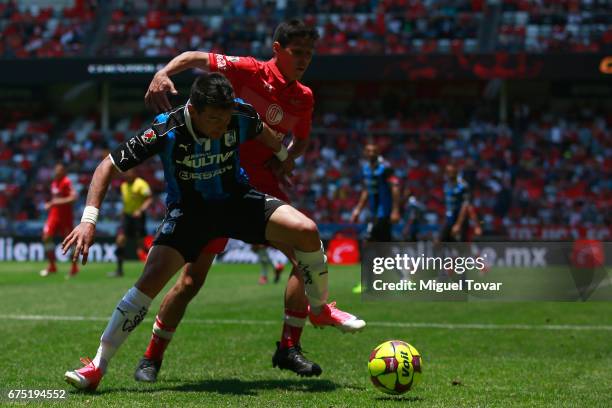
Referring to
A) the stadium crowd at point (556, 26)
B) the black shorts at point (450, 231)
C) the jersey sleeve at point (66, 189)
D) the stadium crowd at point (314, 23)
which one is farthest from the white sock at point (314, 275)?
the stadium crowd at point (556, 26)

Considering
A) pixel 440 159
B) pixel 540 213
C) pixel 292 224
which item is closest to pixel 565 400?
pixel 292 224

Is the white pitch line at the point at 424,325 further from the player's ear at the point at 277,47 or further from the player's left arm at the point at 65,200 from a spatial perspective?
the player's left arm at the point at 65,200

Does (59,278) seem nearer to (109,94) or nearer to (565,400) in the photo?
(565,400)

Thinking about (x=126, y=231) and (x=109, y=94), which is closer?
(x=126, y=231)

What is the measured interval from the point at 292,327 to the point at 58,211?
15.2 m

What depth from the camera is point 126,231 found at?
67.5 ft

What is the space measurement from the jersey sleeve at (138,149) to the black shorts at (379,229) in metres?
11.5

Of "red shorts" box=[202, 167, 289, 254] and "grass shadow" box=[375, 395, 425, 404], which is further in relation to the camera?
"red shorts" box=[202, 167, 289, 254]

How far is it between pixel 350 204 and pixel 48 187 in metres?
10.6

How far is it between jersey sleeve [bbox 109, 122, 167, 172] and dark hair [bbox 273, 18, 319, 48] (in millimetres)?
1283

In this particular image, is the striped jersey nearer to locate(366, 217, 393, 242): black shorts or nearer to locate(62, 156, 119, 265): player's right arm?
locate(62, 156, 119, 265): player's right arm

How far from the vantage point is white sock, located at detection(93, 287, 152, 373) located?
20.3 feet

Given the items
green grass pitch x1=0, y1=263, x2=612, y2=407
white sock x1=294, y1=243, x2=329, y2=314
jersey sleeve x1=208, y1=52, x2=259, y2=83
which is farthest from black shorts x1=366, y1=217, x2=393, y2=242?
white sock x1=294, y1=243, x2=329, y2=314

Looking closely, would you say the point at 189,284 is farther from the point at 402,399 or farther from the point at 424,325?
the point at 424,325
